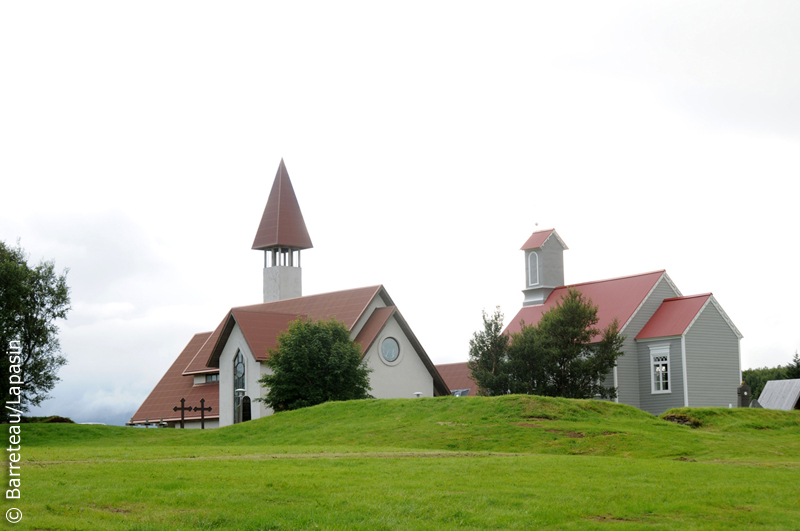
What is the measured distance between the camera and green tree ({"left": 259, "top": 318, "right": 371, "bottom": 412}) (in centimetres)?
3741

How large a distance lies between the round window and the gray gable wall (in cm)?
1303

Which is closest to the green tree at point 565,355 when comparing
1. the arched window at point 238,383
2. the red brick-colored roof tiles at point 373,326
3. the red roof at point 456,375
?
the red brick-colored roof tiles at point 373,326

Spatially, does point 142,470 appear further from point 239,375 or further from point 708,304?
point 708,304

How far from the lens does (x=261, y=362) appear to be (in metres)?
43.2

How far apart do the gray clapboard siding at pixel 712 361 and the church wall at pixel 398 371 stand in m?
15.1

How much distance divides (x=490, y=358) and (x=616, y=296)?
9.93 m

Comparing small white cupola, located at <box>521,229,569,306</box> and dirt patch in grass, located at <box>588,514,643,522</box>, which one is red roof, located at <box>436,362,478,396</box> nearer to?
small white cupola, located at <box>521,229,569,306</box>

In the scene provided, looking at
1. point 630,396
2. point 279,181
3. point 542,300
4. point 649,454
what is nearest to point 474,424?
point 649,454

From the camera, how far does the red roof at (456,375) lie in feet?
212

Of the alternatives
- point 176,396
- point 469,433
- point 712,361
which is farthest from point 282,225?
point 469,433

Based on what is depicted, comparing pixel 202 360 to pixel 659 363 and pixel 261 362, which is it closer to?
pixel 261 362

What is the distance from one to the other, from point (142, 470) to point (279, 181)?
50.3 metres

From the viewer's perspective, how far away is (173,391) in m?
51.2

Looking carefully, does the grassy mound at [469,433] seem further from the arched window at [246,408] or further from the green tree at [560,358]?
the green tree at [560,358]
